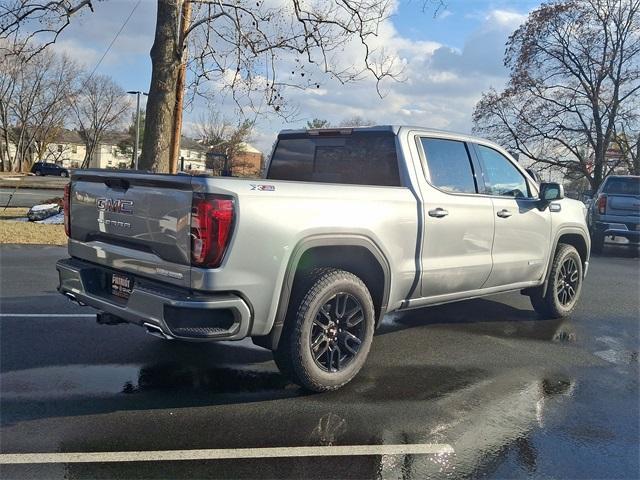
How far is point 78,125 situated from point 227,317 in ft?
229

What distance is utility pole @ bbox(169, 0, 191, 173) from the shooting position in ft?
37.4

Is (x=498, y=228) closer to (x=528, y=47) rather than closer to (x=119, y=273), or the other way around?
(x=119, y=273)

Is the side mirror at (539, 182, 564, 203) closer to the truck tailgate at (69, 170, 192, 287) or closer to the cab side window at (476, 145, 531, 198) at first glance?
the cab side window at (476, 145, 531, 198)

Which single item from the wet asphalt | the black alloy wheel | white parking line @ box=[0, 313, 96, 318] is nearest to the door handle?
the black alloy wheel

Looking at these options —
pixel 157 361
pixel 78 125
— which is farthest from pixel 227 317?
pixel 78 125

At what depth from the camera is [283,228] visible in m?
3.73

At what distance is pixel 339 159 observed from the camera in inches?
211

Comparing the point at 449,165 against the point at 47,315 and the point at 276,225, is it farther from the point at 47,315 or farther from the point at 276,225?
the point at 47,315

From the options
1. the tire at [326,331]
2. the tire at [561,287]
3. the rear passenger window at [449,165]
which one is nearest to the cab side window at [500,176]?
the rear passenger window at [449,165]

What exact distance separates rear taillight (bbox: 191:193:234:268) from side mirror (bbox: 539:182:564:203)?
382cm

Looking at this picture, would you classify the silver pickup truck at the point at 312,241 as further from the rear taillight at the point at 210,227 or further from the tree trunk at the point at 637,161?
the tree trunk at the point at 637,161

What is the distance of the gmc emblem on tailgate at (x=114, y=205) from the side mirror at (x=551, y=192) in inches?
164

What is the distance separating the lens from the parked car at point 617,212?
1376 centimetres

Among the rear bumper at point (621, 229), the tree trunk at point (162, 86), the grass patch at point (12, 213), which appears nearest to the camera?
the tree trunk at point (162, 86)
